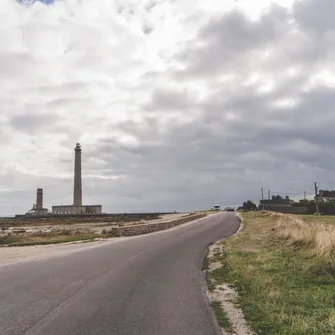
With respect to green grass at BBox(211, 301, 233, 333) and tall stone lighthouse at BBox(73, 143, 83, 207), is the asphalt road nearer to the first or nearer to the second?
green grass at BBox(211, 301, 233, 333)

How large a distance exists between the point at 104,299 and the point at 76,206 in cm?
11982

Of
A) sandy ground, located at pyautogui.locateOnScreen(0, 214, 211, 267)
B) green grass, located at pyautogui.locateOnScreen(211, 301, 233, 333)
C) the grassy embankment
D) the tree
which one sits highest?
the tree

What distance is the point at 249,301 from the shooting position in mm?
9109

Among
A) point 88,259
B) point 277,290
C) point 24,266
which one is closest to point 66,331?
point 277,290

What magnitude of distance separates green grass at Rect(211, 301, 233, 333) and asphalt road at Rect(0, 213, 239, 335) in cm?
14

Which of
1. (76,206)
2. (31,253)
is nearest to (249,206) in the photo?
(76,206)

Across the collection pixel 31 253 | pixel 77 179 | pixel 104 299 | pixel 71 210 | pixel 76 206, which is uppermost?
pixel 77 179

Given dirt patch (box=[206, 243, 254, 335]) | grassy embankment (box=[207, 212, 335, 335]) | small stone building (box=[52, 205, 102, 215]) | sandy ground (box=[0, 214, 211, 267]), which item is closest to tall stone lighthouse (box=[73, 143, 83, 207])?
small stone building (box=[52, 205, 102, 215])

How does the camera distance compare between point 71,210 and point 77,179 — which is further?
point 71,210

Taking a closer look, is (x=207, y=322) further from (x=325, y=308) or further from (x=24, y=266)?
(x=24, y=266)

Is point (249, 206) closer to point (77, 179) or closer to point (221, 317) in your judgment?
point (77, 179)

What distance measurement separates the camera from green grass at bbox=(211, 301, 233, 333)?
23.5 ft

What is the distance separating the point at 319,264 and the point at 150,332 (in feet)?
27.3

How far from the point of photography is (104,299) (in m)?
9.22
